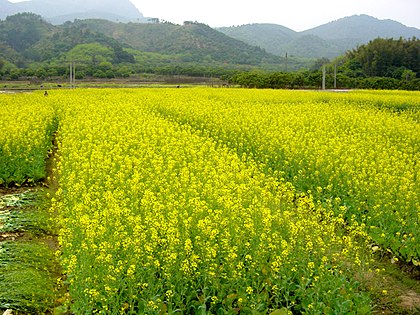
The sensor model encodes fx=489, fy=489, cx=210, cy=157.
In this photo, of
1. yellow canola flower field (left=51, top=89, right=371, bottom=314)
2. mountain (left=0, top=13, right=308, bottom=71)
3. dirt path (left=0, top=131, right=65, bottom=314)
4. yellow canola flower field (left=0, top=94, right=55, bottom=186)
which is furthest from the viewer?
mountain (left=0, top=13, right=308, bottom=71)

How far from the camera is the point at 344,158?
10664 millimetres

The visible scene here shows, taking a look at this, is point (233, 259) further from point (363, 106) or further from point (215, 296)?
point (363, 106)

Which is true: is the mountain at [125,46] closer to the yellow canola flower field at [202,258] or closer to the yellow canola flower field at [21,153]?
the yellow canola flower field at [21,153]

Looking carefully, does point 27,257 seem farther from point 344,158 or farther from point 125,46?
point 125,46

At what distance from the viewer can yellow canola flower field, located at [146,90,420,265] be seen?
8.12 metres

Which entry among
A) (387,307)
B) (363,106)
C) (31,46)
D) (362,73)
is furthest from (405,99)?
(31,46)

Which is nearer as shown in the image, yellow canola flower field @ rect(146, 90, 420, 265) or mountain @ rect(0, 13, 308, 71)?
yellow canola flower field @ rect(146, 90, 420, 265)

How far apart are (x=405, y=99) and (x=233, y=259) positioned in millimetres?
24272

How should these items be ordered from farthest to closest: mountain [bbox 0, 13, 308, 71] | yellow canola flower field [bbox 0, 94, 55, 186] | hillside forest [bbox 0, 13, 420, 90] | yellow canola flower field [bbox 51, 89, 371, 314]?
mountain [bbox 0, 13, 308, 71]
hillside forest [bbox 0, 13, 420, 90]
yellow canola flower field [bbox 0, 94, 55, 186]
yellow canola flower field [bbox 51, 89, 371, 314]

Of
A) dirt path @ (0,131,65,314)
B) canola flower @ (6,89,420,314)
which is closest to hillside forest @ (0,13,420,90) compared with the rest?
canola flower @ (6,89,420,314)

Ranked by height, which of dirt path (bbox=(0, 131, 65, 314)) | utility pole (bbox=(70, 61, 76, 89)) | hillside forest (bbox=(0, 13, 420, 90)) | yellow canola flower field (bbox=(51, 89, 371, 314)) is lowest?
dirt path (bbox=(0, 131, 65, 314))

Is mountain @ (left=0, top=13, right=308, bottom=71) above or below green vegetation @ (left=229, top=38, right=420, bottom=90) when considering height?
above

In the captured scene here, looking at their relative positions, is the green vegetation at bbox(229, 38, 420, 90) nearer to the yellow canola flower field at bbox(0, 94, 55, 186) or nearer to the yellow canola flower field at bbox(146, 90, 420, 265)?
the yellow canola flower field at bbox(146, 90, 420, 265)

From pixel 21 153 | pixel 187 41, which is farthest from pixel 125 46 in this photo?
pixel 21 153
